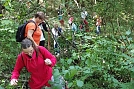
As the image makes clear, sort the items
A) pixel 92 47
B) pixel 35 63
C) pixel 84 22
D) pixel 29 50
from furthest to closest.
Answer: pixel 84 22 < pixel 92 47 < pixel 35 63 < pixel 29 50

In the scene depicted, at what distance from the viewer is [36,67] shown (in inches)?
136

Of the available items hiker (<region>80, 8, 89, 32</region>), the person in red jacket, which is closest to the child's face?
the person in red jacket

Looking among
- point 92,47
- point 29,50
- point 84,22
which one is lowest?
point 92,47

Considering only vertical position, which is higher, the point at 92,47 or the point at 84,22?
the point at 84,22

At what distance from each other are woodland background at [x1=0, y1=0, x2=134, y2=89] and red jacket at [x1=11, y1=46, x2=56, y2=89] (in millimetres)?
265

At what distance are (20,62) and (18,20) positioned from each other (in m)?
3.32

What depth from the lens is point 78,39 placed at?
732 centimetres

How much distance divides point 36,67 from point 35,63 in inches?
2.5

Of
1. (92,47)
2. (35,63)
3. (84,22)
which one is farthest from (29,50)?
(84,22)

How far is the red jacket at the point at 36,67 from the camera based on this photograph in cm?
340

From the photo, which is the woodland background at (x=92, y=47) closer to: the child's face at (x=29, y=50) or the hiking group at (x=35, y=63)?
the hiking group at (x=35, y=63)

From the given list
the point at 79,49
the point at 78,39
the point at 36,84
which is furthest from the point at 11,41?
the point at 36,84

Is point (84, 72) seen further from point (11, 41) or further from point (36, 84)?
point (11, 41)

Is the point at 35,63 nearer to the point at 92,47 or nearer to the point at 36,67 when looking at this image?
the point at 36,67
